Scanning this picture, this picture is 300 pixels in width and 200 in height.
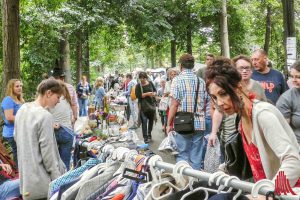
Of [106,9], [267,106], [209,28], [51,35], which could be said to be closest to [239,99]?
[267,106]

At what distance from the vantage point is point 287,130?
2.28 meters

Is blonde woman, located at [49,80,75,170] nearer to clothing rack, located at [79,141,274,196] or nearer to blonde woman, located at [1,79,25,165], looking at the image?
blonde woman, located at [1,79,25,165]

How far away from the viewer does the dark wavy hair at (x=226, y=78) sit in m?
2.31

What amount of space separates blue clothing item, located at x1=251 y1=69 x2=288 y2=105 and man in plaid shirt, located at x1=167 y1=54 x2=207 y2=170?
0.77 meters

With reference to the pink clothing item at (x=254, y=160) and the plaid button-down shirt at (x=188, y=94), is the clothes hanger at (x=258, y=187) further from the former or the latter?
the plaid button-down shirt at (x=188, y=94)

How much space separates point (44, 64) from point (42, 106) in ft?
43.7

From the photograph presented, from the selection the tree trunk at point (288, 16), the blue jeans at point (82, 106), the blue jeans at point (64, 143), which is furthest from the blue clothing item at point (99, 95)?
the blue jeans at point (64, 143)

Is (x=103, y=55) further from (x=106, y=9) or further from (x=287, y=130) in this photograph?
(x=287, y=130)

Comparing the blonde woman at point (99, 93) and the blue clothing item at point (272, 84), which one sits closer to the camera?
the blue clothing item at point (272, 84)

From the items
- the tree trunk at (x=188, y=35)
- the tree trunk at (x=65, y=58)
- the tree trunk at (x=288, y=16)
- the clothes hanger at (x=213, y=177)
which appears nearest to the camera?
the clothes hanger at (x=213, y=177)

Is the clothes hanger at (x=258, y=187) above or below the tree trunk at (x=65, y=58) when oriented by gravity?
below

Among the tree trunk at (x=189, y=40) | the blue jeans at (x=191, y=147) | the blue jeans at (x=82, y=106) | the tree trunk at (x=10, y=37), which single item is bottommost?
the blue jeans at (x=191, y=147)

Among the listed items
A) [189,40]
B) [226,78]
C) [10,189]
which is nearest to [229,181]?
[226,78]

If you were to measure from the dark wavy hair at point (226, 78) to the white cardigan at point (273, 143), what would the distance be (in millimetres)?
125
